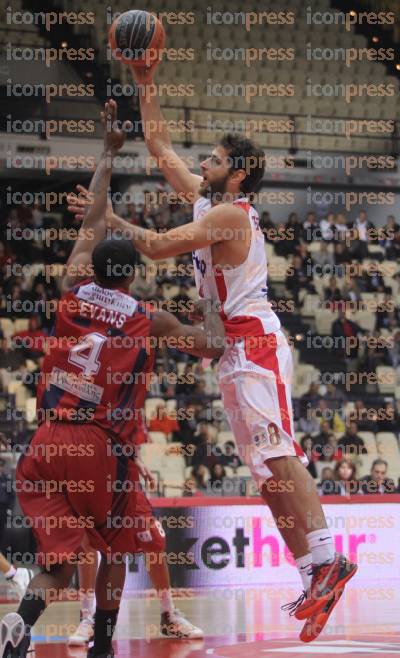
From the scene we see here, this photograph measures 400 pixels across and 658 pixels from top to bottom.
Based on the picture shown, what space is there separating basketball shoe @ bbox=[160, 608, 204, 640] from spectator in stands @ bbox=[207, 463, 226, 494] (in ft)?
18.4

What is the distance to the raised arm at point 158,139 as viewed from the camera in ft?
21.6

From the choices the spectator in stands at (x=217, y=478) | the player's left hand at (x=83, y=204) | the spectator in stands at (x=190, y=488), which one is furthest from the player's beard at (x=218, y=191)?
the spectator in stands at (x=217, y=478)

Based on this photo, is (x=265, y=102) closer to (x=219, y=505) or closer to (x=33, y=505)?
(x=219, y=505)

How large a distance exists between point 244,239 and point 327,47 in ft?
57.9

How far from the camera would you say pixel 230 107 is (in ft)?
69.1

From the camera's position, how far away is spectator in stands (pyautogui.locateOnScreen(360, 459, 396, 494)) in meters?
13.5

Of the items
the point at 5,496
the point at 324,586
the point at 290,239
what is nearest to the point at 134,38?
the point at 324,586

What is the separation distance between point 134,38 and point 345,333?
11.7 meters

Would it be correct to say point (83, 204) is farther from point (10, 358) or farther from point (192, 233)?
point (10, 358)

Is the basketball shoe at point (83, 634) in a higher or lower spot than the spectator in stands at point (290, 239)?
lower

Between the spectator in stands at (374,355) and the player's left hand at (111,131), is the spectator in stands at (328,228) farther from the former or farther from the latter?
the player's left hand at (111,131)

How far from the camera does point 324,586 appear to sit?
5734mm

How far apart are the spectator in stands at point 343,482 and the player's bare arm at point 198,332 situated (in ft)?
23.7

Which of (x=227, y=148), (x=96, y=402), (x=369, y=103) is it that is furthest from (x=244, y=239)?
(x=369, y=103)
